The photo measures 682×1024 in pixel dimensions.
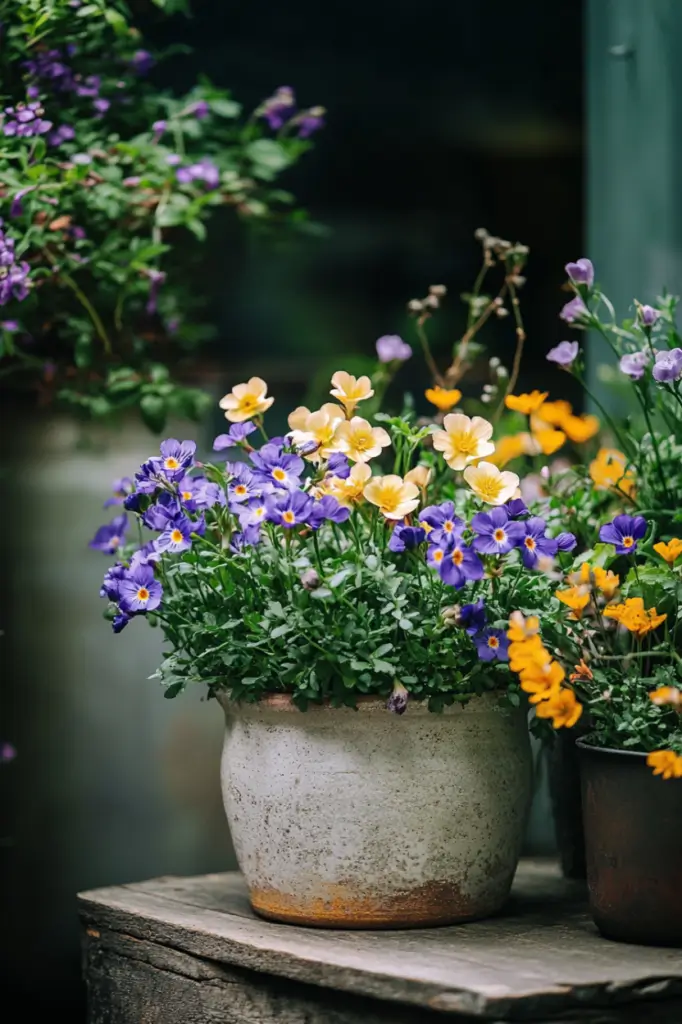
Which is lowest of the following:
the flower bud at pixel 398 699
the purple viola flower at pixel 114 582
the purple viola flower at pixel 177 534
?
the flower bud at pixel 398 699

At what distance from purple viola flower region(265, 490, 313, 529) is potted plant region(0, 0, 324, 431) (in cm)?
54

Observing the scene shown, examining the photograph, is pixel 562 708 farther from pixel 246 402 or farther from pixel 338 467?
pixel 246 402

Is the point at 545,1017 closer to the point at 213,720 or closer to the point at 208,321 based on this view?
the point at 213,720

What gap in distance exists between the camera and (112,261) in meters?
1.91

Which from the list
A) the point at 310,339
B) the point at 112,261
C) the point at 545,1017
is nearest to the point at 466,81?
the point at 310,339

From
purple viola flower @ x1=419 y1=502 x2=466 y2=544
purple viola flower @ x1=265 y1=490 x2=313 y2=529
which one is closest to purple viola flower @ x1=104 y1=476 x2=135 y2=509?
purple viola flower @ x1=265 y1=490 x2=313 y2=529

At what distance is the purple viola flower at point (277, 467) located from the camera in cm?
142

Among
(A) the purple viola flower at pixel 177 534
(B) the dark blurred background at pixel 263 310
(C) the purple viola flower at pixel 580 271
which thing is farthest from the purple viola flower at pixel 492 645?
(B) the dark blurred background at pixel 263 310

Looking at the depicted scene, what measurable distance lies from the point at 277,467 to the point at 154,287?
0.58m

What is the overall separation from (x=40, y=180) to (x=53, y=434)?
53cm

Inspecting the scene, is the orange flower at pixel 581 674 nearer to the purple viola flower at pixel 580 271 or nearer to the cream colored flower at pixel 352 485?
the cream colored flower at pixel 352 485

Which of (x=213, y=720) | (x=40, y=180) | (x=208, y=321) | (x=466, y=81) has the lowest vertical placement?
(x=213, y=720)

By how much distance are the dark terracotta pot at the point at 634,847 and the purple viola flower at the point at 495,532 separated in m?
0.24

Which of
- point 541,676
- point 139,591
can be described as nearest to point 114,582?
point 139,591
